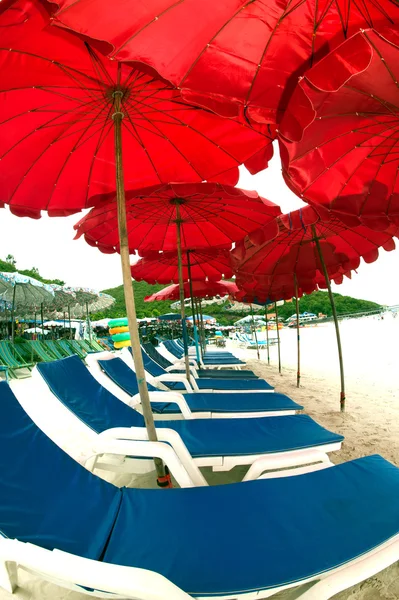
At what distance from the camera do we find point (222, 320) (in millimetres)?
45094

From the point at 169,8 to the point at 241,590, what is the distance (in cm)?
222

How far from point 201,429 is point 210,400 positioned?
1101 millimetres

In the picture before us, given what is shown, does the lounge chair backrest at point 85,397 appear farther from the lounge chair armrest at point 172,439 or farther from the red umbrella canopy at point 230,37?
the red umbrella canopy at point 230,37

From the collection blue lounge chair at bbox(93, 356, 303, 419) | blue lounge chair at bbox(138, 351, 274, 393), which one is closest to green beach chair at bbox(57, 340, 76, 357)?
blue lounge chair at bbox(138, 351, 274, 393)

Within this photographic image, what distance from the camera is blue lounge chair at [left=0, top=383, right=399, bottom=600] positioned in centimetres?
104

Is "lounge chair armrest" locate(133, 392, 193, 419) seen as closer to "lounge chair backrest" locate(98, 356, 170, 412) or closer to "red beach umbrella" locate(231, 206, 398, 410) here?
"lounge chair backrest" locate(98, 356, 170, 412)

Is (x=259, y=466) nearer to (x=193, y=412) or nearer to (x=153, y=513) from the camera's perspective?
(x=153, y=513)

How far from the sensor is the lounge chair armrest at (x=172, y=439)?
81.1 inches

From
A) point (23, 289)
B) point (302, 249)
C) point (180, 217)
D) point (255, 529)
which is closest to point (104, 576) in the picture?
point (255, 529)

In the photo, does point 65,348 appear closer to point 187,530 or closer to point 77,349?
point 77,349

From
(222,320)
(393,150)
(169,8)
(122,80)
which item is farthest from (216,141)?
(222,320)

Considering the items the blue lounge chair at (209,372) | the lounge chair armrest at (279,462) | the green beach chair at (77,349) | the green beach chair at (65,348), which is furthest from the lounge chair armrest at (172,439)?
the green beach chair at (77,349)

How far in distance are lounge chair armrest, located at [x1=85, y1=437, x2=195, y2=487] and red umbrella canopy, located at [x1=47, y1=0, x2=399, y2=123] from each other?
77.1 inches

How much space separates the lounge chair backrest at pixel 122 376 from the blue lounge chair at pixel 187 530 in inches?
67.7
